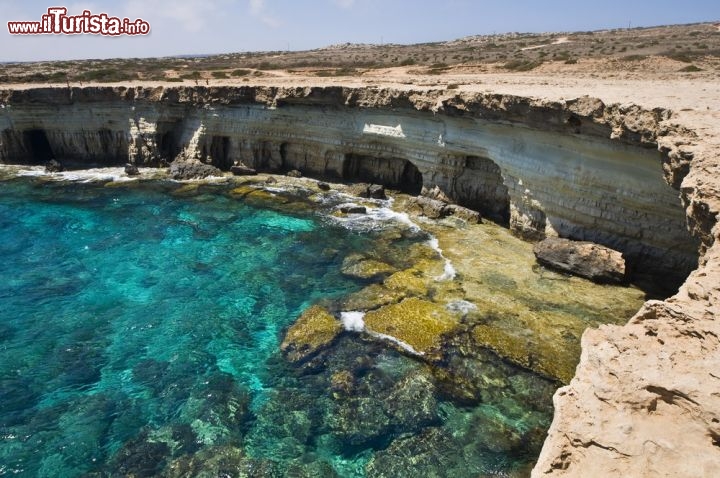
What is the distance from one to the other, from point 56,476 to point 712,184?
51.0 feet

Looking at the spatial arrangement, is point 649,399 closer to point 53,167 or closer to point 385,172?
point 385,172

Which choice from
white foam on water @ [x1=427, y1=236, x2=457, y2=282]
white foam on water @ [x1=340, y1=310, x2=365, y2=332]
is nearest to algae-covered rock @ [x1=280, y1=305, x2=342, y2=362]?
white foam on water @ [x1=340, y1=310, x2=365, y2=332]

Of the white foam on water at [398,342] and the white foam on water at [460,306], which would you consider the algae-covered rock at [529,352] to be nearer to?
the white foam on water at [460,306]

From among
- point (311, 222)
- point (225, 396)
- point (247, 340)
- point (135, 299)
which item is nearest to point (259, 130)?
point (311, 222)

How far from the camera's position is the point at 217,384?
42.9ft

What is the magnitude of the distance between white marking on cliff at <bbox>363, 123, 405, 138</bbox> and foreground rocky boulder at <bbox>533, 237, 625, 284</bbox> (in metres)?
10.2

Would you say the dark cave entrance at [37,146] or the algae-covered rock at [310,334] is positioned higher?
the dark cave entrance at [37,146]

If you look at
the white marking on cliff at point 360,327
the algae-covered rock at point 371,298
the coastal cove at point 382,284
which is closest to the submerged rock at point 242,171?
the coastal cove at point 382,284

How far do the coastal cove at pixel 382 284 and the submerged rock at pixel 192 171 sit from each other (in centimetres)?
107

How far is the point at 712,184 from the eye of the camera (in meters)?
10.2

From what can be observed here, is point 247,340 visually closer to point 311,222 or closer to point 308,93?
point 311,222

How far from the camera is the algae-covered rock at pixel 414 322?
1452cm

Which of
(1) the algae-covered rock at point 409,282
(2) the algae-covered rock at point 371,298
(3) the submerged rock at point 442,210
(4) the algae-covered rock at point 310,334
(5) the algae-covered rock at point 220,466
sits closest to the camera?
(5) the algae-covered rock at point 220,466

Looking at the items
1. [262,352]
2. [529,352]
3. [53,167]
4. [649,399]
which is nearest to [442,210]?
[529,352]
